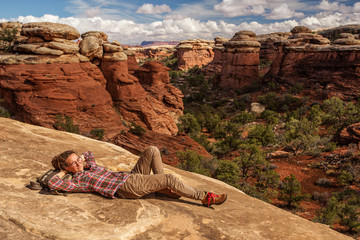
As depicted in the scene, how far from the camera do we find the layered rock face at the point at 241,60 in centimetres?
3678

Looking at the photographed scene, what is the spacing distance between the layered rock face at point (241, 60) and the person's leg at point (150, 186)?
35.9 metres

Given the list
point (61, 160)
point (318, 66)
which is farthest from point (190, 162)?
point (318, 66)

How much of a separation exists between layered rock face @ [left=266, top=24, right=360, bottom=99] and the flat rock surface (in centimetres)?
2921

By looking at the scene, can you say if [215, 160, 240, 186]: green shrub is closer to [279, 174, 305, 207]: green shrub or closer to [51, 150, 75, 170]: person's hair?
[279, 174, 305, 207]: green shrub

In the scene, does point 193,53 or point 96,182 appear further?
point 193,53

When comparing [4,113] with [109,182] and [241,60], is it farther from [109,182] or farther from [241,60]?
[241,60]

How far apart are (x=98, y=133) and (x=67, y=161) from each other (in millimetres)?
14263

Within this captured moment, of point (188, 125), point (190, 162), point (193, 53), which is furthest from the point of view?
point (193, 53)

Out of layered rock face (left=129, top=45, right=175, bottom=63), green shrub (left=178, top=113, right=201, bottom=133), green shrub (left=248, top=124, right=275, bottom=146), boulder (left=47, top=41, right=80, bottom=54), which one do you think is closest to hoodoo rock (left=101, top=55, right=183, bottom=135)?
green shrub (left=178, top=113, right=201, bottom=133)

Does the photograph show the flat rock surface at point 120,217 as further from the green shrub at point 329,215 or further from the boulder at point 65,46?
the boulder at point 65,46

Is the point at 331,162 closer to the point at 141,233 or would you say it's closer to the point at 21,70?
the point at 141,233

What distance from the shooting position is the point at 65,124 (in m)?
16.4

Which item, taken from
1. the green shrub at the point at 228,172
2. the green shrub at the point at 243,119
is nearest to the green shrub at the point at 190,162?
the green shrub at the point at 228,172

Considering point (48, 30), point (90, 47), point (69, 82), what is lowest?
point (69, 82)
